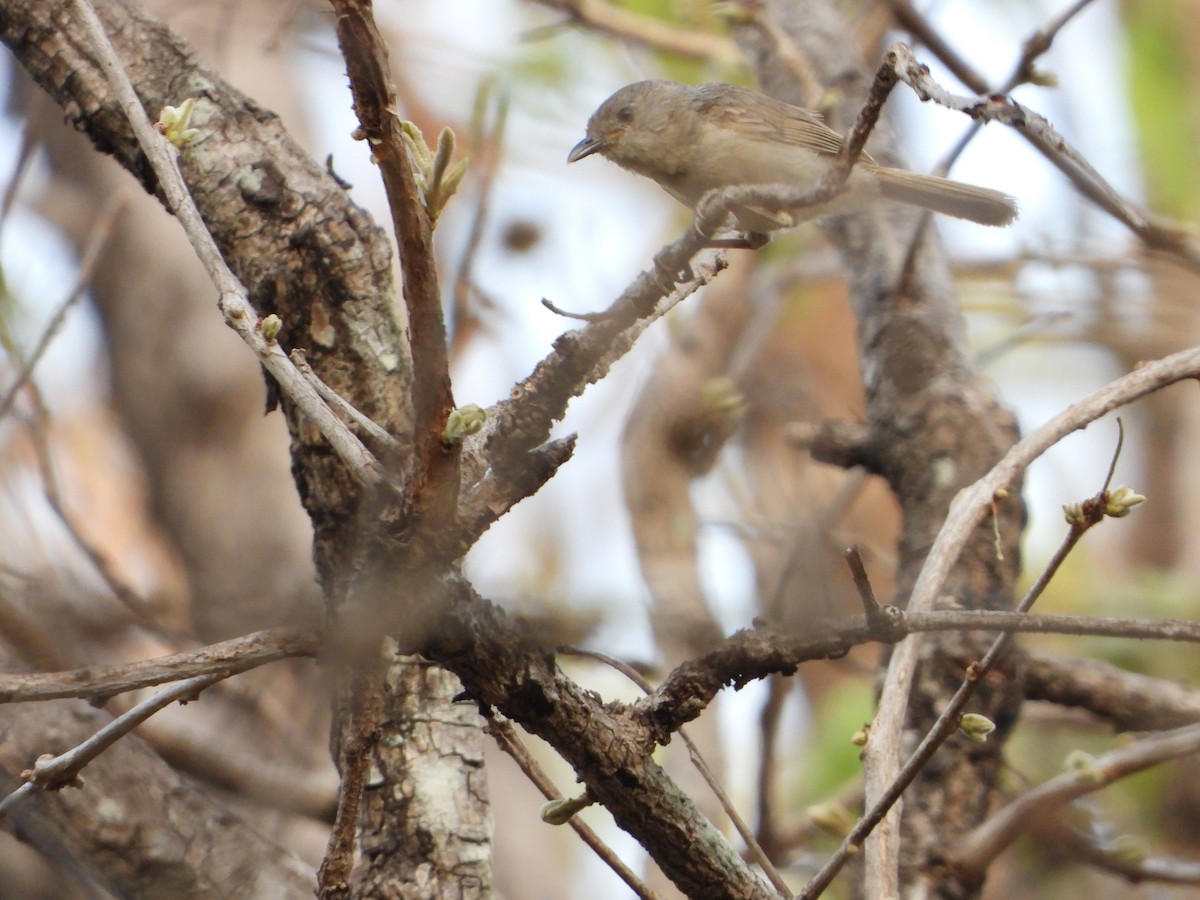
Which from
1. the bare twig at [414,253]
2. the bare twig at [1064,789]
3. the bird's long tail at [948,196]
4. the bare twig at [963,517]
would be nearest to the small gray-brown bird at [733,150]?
the bird's long tail at [948,196]

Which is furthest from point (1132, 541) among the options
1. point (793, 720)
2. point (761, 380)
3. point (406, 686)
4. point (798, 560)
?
point (406, 686)

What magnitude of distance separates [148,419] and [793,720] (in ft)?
15.5

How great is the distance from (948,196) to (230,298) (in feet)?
8.26

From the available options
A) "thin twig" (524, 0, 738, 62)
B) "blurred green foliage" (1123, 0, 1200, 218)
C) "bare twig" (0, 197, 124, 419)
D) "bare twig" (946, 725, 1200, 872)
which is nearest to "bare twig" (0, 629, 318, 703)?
"bare twig" (0, 197, 124, 419)

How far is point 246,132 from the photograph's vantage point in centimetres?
224

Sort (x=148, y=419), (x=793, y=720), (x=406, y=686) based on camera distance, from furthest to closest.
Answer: (x=793, y=720), (x=148, y=419), (x=406, y=686)

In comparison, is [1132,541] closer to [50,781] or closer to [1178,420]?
[1178,420]

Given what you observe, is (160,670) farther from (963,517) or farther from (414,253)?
(963,517)

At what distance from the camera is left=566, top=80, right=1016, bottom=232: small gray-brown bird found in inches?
137

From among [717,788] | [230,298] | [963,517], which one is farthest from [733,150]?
[230,298]

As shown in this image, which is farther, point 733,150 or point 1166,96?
point 1166,96

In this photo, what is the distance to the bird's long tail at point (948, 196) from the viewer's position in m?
3.48

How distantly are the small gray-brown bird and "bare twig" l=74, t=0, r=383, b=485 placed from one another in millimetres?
1920

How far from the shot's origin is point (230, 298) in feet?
5.13
